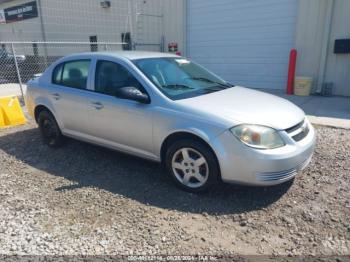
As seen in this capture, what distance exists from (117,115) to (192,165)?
1.21 m

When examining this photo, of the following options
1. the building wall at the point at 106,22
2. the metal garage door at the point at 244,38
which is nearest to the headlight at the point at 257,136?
the metal garage door at the point at 244,38

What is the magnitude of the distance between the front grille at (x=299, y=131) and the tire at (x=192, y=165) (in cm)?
87

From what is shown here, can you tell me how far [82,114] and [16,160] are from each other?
1.35 m

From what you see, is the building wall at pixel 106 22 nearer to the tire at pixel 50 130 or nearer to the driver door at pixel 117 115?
the tire at pixel 50 130

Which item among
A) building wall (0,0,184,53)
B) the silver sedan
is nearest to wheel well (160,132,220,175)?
the silver sedan

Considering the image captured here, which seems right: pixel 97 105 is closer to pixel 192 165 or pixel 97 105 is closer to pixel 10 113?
pixel 192 165

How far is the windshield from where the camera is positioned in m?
3.74

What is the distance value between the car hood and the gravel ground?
85 centimetres

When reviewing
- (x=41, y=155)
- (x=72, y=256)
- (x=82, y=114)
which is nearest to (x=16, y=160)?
(x=41, y=155)

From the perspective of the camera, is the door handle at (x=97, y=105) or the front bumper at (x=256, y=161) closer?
the front bumper at (x=256, y=161)

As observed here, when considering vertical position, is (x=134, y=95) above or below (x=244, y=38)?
below

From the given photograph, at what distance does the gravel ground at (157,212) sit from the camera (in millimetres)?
2678

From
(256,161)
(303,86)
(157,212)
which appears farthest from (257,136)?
(303,86)

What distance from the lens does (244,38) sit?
395 inches
